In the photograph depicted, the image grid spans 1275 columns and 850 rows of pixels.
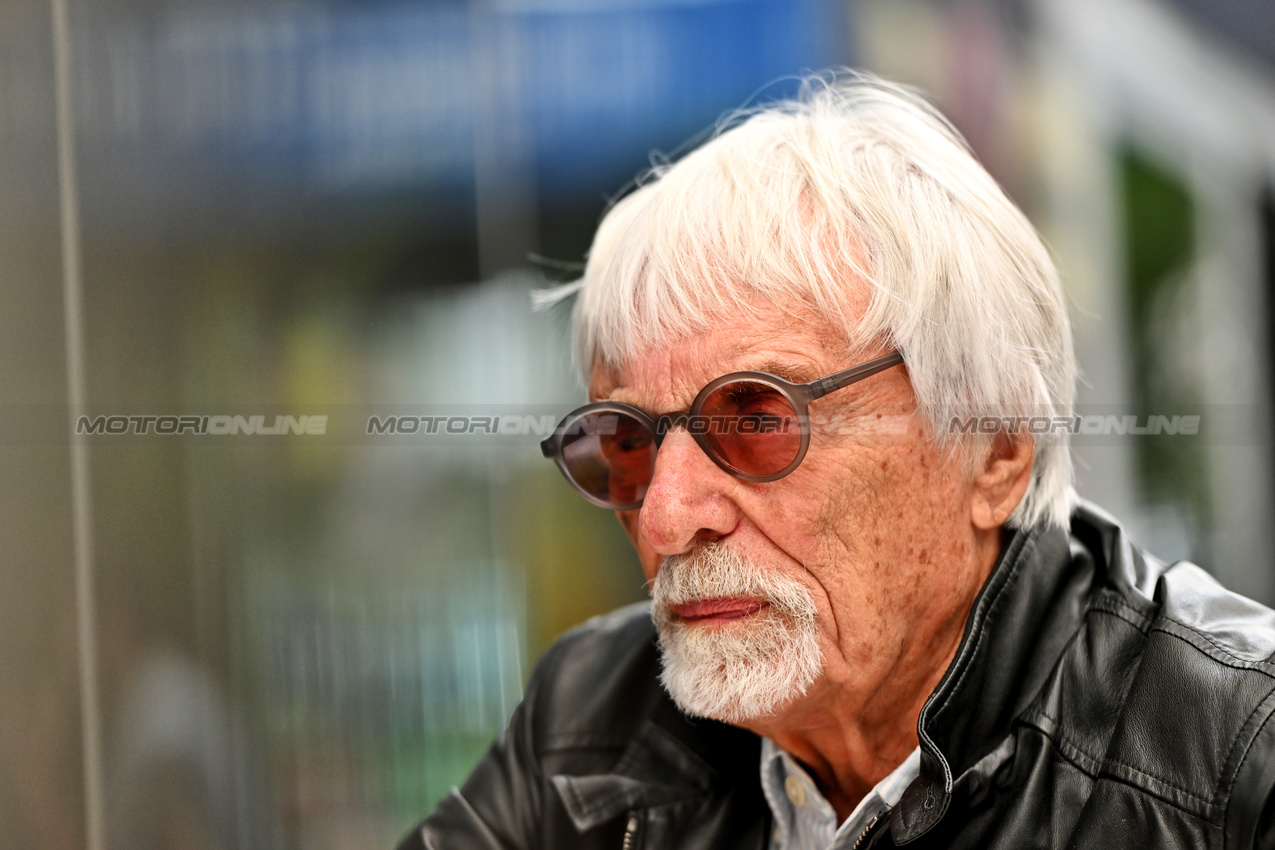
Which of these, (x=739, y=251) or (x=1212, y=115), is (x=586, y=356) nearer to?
(x=739, y=251)

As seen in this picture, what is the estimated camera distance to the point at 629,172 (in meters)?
2.36

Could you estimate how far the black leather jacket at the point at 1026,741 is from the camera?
1.06 meters

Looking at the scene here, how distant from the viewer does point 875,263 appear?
1.27 meters

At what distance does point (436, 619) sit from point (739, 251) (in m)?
1.02

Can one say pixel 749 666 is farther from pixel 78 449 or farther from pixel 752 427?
pixel 78 449

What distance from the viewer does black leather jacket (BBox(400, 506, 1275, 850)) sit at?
1.06 meters

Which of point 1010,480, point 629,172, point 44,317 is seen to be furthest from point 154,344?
point 629,172

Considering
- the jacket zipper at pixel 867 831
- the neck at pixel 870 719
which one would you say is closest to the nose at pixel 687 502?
the neck at pixel 870 719

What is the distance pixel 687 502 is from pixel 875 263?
0.38 meters

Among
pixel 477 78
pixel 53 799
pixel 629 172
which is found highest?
pixel 477 78
